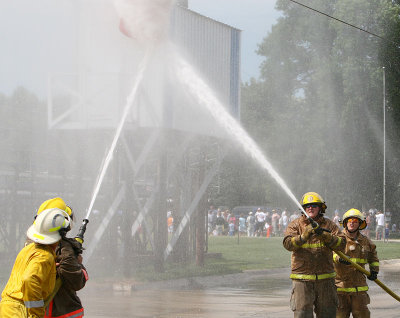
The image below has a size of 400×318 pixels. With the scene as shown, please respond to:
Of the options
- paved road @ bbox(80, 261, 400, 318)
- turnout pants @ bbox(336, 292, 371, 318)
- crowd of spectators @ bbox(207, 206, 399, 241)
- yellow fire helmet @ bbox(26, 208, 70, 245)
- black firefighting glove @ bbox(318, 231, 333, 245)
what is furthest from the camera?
crowd of spectators @ bbox(207, 206, 399, 241)

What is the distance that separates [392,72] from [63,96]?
81.6 ft

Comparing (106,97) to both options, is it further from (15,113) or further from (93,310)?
(15,113)

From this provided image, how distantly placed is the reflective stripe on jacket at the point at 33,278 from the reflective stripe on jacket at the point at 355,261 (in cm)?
367

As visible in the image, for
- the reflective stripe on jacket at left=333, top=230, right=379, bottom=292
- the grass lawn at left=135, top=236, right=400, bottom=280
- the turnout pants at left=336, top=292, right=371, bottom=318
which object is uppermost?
the reflective stripe on jacket at left=333, top=230, right=379, bottom=292

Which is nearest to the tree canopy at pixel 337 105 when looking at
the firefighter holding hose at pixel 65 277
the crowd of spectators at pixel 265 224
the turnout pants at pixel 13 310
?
the crowd of spectators at pixel 265 224

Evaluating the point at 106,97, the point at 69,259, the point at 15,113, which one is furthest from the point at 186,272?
the point at 15,113

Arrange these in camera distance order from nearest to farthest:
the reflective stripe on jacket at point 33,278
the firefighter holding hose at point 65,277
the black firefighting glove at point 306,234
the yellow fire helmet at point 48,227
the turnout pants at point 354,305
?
the reflective stripe on jacket at point 33,278 → the yellow fire helmet at point 48,227 → the firefighter holding hose at point 65,277 → the black firefighting glove at point 306,234 → the turnout pants at point 354,305

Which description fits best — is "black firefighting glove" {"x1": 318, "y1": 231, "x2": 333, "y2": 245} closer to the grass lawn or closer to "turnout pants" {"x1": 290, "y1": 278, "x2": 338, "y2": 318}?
"turnout pants" {"x1": 290, "y1": 278, "x2": 338, "y2": 318}

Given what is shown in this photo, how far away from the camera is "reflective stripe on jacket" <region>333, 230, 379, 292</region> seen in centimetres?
725

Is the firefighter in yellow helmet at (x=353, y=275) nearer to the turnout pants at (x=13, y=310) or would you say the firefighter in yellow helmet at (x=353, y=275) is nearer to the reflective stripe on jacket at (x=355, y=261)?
the reflective stripe on jacket at (x=355, y=261)

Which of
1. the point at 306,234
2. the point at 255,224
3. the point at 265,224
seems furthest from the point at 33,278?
the point at 265,224

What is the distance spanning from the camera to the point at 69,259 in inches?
185

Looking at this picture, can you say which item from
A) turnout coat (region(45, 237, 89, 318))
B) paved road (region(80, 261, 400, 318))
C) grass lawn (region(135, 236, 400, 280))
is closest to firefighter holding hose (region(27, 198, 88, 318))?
turnout coat (region(45, 237, 89, 318))

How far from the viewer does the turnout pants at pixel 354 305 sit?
7180 mm
